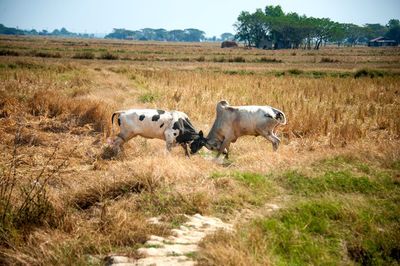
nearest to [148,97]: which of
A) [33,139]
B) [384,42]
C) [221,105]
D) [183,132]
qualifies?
[33,139]

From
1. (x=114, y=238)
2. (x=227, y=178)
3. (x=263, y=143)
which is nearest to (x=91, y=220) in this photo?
(x=114, y=238)

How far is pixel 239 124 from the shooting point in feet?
30.4

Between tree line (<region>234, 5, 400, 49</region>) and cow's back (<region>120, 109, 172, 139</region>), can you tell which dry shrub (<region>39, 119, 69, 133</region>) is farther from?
tree line (<region>234, 5, 400, 49</region>)

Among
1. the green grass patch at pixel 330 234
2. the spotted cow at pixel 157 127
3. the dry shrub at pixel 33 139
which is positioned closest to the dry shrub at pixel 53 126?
the dry shrub at pixel 33 139

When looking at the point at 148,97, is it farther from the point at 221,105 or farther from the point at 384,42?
the point at 384,42

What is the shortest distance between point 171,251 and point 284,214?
183 centimetres

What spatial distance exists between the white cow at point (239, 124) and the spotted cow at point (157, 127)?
0.35 meters

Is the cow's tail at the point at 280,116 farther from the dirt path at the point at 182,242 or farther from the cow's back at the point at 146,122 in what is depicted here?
the dirt path at the point at 182,242

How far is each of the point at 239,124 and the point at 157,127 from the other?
2.07 metres

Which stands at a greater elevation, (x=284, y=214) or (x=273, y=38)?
(x=273, y=38)

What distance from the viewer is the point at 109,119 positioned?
11.7m

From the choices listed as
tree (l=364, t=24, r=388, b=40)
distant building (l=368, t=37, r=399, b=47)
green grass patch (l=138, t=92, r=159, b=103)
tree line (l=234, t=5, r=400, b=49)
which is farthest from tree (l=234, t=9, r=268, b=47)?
green grass patch (l=138, t=92, r=159, b=103)

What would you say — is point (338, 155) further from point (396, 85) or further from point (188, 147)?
point (396, 85)

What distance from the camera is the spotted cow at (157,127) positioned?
929cm
